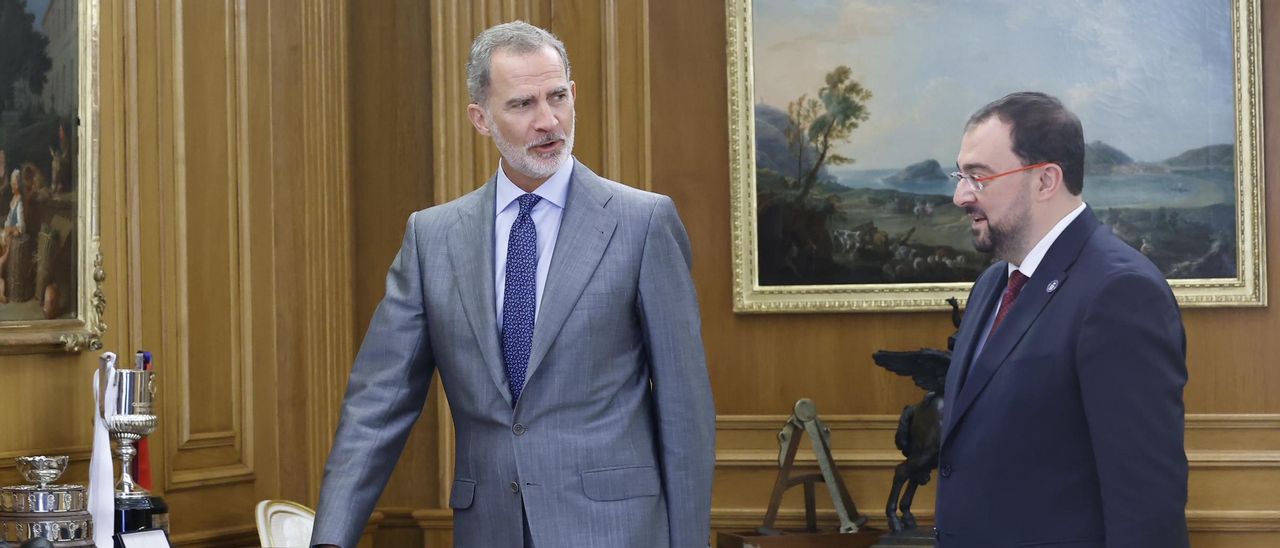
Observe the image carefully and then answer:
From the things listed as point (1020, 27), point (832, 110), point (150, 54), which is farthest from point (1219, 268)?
point (150, 54)

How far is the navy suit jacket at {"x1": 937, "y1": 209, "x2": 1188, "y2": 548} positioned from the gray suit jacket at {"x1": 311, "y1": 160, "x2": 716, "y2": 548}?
57cm

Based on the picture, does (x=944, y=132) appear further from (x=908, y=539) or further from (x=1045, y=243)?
(x=1045, y=243)

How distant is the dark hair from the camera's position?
2.73 meters

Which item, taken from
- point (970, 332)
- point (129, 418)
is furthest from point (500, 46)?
point (129, 418)

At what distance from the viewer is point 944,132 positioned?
504 cm

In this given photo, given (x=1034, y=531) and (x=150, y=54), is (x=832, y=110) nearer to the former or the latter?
(x=150, y=54)

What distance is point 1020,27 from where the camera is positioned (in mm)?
4992

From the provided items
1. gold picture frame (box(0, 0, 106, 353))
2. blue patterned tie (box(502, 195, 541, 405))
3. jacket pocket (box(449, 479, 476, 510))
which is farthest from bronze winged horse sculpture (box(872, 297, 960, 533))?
gold picture frame (box(0, 0, 106, 353))

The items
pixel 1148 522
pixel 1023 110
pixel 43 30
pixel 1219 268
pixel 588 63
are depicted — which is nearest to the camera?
pixel 1148 522

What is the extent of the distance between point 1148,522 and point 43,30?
9.72ft

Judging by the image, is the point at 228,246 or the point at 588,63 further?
the point at 588,63

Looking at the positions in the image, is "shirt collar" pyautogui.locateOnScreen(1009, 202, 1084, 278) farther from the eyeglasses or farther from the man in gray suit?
the man in gray suit

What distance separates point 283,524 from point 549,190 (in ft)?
5.81

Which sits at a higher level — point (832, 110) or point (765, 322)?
point (832, 110)
